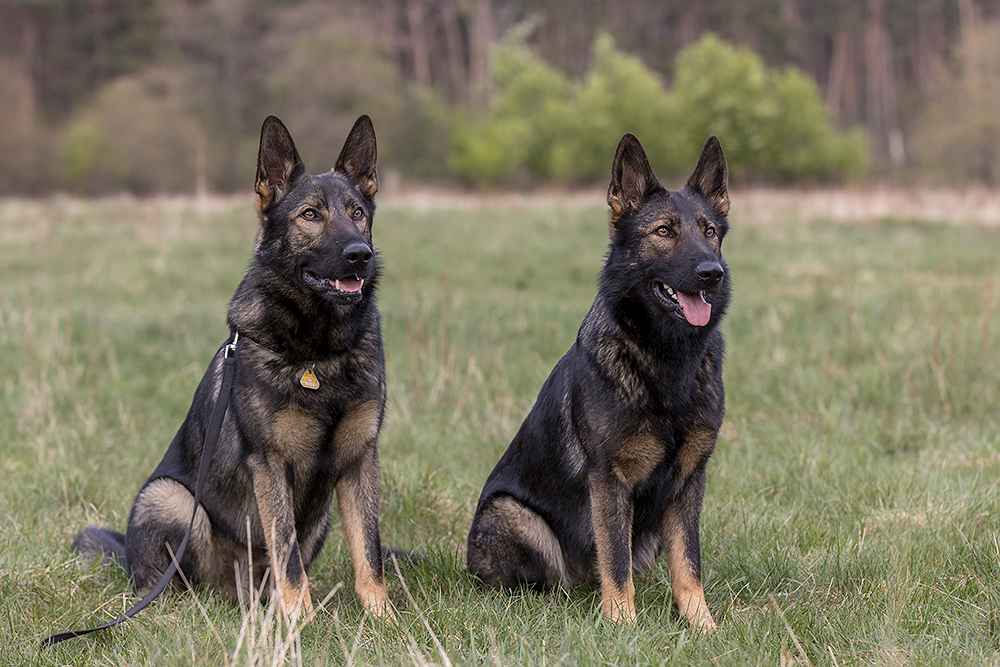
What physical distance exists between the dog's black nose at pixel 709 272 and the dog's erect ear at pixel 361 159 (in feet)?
4.66

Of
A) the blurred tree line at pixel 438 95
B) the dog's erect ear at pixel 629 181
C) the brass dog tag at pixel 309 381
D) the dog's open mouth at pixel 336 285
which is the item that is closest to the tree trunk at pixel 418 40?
the blurred tree line at pixel 438 95

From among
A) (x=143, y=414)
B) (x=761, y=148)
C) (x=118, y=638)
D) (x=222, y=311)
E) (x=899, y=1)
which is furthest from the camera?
(x=899, y=1)

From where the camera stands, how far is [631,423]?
3074 mm

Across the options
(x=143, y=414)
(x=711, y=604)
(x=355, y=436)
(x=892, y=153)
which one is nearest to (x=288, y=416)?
(x=355, y=436)

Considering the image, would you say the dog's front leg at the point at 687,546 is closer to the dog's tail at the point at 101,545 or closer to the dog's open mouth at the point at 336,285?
the dog's open mouth at the point at 336,285

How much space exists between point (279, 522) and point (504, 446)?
238 centimetres

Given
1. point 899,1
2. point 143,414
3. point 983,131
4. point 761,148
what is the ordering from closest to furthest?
point 143,414 → point 983,131 → point 761,148 → point 899,1

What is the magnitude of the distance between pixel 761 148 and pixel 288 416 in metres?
40.1

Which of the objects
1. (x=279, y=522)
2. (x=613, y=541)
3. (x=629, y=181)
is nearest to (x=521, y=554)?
(x=613, y=541)

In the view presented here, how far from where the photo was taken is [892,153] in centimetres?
5416

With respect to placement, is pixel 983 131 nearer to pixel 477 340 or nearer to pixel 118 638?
pixel 477 340

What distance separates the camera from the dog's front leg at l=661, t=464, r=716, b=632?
3.17 meters

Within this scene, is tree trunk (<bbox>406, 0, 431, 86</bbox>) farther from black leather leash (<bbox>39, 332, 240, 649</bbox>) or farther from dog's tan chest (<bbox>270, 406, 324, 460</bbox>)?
dog's tan chest (<bbox>270, 406, 324, 460</bbox>)

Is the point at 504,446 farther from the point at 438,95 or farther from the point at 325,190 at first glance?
the point at 438,95
